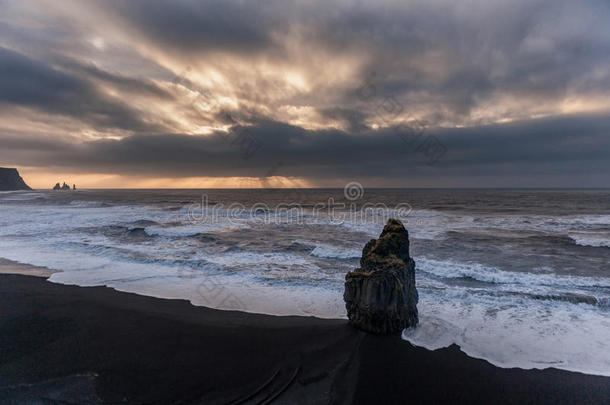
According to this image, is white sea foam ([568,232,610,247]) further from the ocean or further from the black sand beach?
the black sand beach

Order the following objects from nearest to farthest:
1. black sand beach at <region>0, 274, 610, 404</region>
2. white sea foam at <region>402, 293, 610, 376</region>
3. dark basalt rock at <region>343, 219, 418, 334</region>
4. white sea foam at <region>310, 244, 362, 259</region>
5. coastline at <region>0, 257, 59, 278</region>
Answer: black sand beach at <region>0, 274, 610, 404</region> → white sea foam at <region>402, 293, 610, 376</region> → dark basalt rock at <region>343, 219, 418, 334</region> → coastline at <region>0, 257, 59, 278</region> → white sea foam at <region>310, 244, 362, 259</region>

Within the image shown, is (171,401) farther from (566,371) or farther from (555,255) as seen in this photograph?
(555,255)

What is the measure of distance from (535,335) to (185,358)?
361 inches

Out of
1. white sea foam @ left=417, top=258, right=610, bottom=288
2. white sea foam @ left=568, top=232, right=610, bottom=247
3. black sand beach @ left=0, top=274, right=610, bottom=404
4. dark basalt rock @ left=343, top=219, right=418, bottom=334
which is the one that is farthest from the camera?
white sea foam @ left=568, top=232, right=610, bottom=247

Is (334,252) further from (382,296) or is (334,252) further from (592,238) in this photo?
(592,238)

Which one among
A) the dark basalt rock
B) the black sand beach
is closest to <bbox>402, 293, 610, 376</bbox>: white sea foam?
the black sand beach

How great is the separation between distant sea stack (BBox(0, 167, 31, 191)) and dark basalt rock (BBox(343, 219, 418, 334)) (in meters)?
249

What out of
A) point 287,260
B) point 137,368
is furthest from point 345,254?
point 137,368

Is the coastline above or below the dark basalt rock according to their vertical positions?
below

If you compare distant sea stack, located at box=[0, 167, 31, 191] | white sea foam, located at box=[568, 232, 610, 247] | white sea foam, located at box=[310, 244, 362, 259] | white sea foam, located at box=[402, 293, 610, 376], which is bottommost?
white sea foam, located at box=[402, 293, 610, 376]

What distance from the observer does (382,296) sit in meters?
7.20

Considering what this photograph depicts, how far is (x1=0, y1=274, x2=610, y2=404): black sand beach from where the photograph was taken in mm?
5203

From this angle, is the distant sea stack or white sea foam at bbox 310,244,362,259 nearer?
Result: white sea foam at bbox 310,244,362,259

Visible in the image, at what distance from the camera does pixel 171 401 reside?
4988 millimetres
